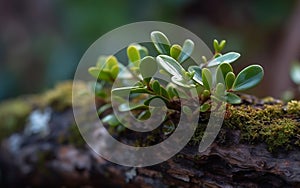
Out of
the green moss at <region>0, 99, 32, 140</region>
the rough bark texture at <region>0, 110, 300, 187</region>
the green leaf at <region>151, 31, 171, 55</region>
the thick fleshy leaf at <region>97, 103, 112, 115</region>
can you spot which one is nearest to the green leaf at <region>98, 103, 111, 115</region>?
the thick fleshy leaf at <region>97, 103, 112, 115</region>

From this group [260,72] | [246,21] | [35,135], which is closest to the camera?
[260,72]

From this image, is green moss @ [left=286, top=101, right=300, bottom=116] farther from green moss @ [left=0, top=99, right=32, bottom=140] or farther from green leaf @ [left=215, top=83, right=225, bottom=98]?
green moss @ [left=0, top=99, right=32, bottom=140]

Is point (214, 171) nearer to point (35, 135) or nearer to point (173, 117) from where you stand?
point (173, 117)

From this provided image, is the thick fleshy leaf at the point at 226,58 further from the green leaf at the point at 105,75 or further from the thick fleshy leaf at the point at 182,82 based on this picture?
the green leaf at the point at 105,75

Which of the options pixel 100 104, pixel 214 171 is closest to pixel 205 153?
pixel 214 171

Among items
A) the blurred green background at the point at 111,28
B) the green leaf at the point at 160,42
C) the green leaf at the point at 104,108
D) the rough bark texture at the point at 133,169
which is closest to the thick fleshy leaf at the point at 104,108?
the green leaf at the point at 104,108

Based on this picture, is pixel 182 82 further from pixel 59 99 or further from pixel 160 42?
pixel 59 99

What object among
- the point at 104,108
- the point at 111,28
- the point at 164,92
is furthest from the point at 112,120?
the point at 111,28
